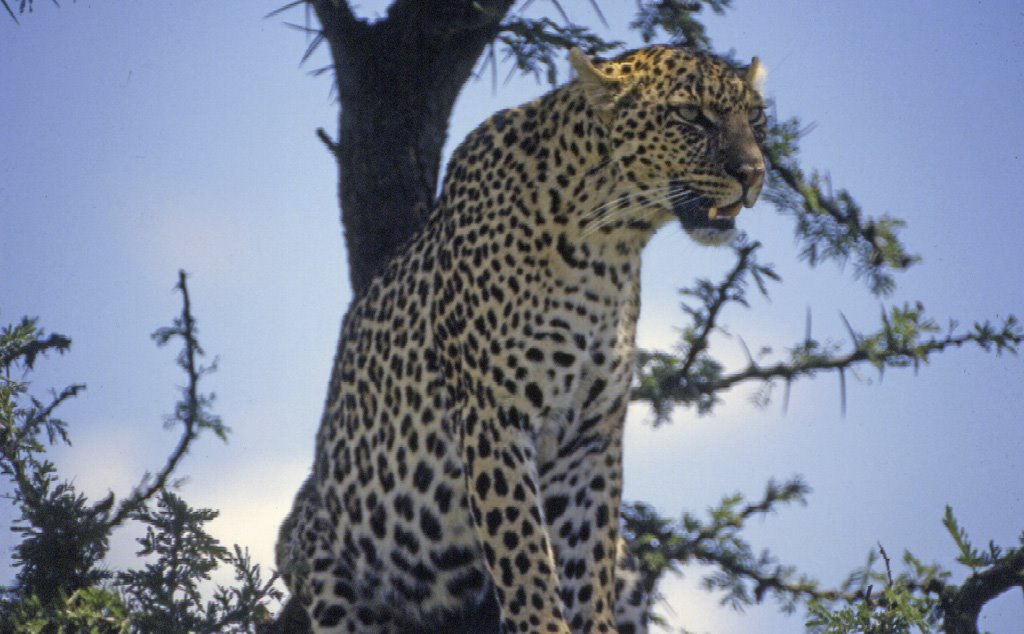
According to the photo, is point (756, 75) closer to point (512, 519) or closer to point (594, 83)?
point (594, 83)

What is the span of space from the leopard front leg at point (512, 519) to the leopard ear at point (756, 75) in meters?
2.36

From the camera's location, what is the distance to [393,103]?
33.0 ft

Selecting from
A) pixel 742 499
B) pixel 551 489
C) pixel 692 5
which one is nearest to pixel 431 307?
pixel 551 489

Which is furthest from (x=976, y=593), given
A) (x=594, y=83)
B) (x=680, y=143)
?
(x=594, y=83)

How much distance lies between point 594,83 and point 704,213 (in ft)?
3.08

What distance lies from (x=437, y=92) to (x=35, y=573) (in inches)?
206

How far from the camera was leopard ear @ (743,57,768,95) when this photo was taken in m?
7.80

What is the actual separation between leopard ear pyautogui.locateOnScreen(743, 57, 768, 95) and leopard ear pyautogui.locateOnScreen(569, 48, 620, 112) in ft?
3.01

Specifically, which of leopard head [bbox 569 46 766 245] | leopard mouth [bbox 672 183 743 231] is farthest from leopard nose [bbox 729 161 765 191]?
leopard mouth [bbox 672 183 743 231]

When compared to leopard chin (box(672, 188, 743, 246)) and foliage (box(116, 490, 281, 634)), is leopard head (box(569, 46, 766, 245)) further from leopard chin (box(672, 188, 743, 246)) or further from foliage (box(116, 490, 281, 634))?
foliage (box(116, 490, 281, 634))

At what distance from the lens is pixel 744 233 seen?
7.51 meters

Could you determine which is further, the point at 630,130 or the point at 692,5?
the point at 692,5

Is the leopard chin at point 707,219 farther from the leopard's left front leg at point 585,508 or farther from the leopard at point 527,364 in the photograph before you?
the leopard's left front leg at point 585,508

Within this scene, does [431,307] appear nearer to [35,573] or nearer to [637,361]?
[637,361]
